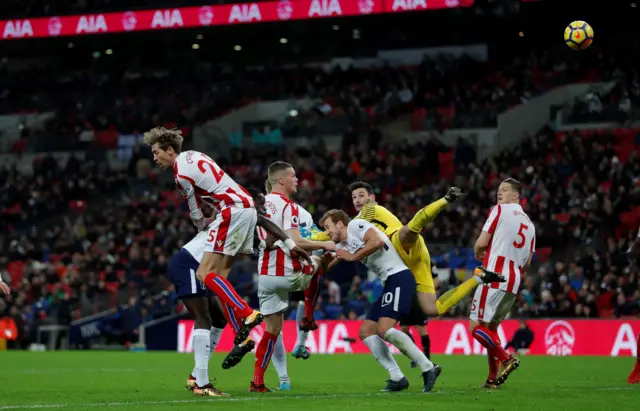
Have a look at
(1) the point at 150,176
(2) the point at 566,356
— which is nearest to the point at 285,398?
(2) the point at 566,356

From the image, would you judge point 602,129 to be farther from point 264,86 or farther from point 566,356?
point 264,86

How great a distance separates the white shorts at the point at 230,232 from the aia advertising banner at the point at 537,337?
12.4 metres

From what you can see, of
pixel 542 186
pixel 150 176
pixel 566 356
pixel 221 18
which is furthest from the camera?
pixel 150 176

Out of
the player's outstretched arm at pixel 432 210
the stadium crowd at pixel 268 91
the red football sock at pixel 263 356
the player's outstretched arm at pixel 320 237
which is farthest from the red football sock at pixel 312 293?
the stadium crowd at pixel 268 91

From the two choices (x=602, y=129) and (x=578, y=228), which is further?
(x=602, y=129)

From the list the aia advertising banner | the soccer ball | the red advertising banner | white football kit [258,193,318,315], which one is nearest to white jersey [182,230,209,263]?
white football kit [258,193,318,315]

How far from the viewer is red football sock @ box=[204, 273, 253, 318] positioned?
11.0 meters

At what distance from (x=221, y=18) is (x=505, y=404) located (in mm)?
28332

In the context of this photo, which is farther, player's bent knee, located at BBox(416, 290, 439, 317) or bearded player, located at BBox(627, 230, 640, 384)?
player's bent knee, located at BBox(416, 290, 439, 317)

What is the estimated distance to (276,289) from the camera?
12.4 m

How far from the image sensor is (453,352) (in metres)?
26.1

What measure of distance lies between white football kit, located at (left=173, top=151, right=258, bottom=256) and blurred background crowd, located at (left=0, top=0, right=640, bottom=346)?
15506 mm

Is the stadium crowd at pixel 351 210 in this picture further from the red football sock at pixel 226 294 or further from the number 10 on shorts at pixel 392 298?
the red football sock at pixel 226 294

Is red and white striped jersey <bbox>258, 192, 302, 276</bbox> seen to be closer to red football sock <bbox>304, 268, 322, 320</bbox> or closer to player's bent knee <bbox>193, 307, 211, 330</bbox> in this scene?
player's bent knee <bbox>193, 307, 211, 330</bbox>
